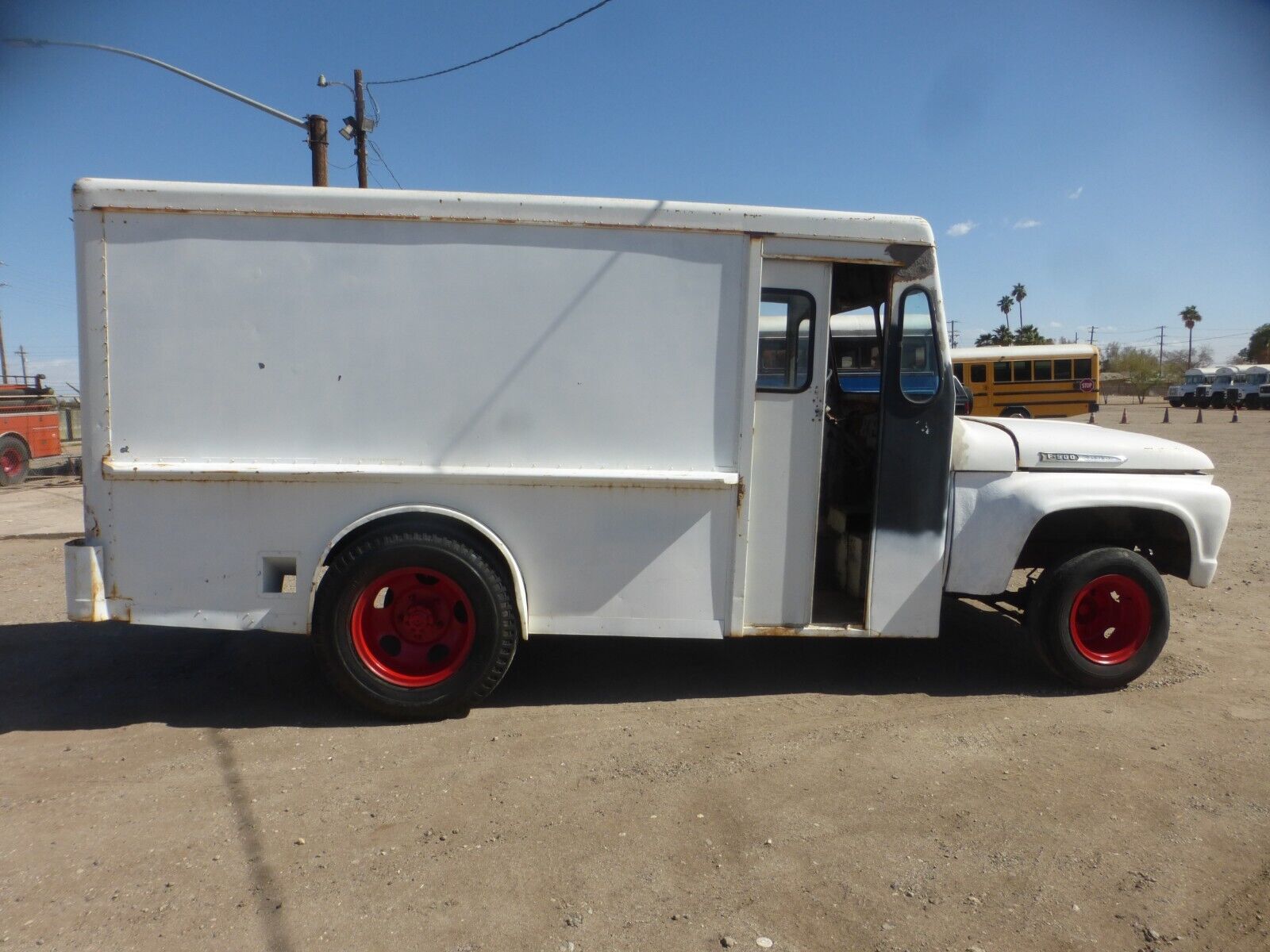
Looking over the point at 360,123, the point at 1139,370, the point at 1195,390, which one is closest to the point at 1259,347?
the point at 1139,370

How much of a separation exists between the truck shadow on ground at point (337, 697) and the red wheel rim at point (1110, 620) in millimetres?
331

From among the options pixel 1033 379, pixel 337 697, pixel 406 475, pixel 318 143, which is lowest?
pixel 337 697

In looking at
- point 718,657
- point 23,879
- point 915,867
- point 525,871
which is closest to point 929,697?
point 718,657

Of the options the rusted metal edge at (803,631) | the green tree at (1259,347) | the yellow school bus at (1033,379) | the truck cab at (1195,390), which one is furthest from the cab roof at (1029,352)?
the green tree at (1259,347)

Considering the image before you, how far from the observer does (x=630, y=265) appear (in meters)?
4.05

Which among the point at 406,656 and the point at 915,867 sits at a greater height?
the point at 406,656

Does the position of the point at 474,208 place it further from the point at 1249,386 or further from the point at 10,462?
the point at 1249,386

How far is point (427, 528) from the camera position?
159 inches

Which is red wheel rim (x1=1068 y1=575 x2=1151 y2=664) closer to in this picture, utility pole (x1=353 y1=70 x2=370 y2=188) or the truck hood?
the truck hood

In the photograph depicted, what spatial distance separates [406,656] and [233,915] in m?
1.69

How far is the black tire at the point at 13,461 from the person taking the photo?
645 inches

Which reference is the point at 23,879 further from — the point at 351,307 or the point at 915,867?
the point at 915,867

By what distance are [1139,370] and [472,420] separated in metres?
83.2

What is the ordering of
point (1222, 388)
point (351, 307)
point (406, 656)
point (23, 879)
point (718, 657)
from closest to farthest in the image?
point (23, 879) < point (351, 307) < point (406, 656) < point (718, 657) < point (1222, 388)
